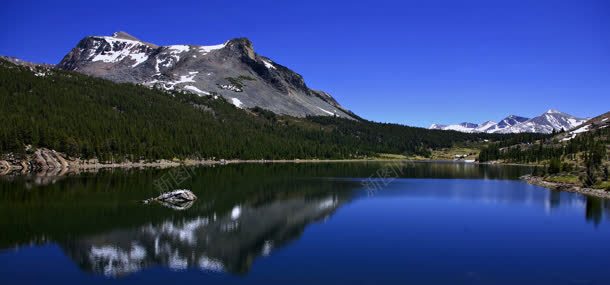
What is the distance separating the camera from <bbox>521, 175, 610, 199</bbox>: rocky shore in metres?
88.5

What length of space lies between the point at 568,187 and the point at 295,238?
2991 inches

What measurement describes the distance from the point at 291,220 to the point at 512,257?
26.4 metres

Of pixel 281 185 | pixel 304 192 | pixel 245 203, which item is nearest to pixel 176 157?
pixel 281 185

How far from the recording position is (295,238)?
160ft

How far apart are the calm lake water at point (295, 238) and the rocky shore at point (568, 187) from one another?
5.72 meters

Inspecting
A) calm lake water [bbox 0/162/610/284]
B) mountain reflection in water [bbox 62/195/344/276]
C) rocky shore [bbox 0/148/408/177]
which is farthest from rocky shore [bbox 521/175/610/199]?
rocky shore [bbox 0/148/408/177]

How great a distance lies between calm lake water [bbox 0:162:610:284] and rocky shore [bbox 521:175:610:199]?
18.8 feet

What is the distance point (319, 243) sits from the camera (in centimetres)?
4678

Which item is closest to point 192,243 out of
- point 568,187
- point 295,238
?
point 295,238

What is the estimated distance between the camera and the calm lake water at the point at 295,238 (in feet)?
117

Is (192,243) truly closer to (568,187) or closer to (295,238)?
(295,238)

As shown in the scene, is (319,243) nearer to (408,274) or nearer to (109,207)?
(408,274)

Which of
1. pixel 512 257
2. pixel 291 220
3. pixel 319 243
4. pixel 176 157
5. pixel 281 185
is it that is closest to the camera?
pixel 512 257

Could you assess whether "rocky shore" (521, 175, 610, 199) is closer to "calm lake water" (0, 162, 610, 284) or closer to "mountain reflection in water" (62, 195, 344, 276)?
"calm lake water" (0, 162, 610, 284)
